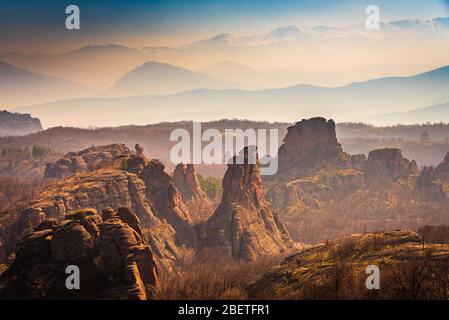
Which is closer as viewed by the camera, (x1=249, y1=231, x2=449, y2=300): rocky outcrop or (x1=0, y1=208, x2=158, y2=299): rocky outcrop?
(x1=249, y1=231, x2=449, y2=300): rocky outcrop

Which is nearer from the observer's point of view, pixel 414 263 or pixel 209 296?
pixel 414 263

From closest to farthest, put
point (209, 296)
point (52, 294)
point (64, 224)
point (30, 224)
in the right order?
point (52, 294) < point (64, 224) < point (209, 296) < point (30, 224)

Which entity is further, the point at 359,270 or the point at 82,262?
the point at 359,270

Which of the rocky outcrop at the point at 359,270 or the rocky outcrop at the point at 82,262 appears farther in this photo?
the rocky outcrop at the point at 82,262

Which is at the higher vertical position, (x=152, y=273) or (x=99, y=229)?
(x=99, y=229)

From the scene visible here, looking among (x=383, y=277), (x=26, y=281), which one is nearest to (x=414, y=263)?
(x=383, y=277)

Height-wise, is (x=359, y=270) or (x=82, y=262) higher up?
(x=82, y=262)
